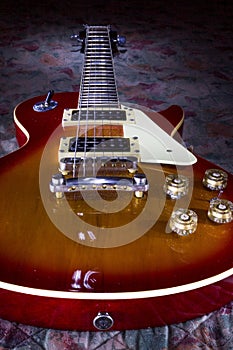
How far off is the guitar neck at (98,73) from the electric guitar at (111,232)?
0.12 meters

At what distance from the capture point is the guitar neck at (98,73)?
119cm

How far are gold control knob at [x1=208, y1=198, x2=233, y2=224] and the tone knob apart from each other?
0.85ft

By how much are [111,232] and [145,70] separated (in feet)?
5.19

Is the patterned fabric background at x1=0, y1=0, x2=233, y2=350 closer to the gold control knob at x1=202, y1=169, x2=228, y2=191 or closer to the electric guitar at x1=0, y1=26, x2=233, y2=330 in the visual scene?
the electric guitar at x1=0, y1=26, x2=233, y2=330

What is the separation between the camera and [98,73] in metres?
1.29

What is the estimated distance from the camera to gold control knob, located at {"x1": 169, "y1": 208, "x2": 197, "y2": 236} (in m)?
0.81

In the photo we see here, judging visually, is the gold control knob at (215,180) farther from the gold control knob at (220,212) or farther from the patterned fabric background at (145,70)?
the patterned fabric background at (145,70)

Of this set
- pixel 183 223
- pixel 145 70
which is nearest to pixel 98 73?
pixel 183 223

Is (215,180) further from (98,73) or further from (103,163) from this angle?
(98,73)

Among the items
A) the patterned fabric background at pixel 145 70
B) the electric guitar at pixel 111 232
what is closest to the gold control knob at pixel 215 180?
the electric guitar at pixel 111 232

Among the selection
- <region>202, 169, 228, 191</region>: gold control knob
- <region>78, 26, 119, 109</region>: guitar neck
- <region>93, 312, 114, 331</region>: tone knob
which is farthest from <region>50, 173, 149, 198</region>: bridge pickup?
<region>78, 26, 119, 109</region>: guitar neck

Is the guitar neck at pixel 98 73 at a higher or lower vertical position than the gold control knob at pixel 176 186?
higher

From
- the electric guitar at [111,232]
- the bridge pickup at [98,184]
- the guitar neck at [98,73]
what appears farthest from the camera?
the guitar neck at [98,73]

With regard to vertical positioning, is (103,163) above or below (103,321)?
above
